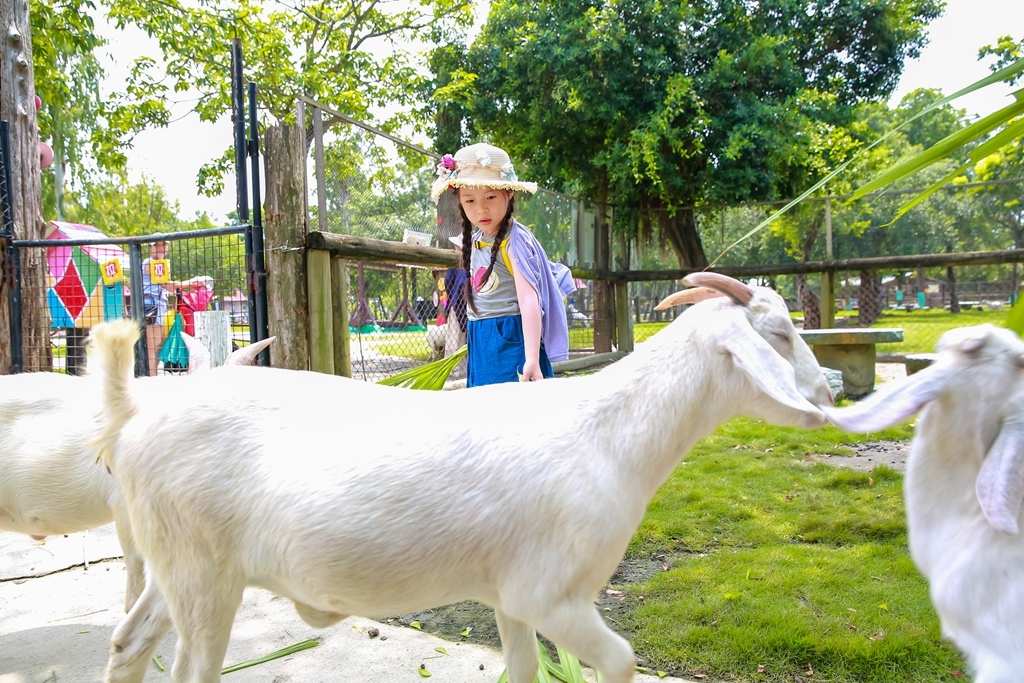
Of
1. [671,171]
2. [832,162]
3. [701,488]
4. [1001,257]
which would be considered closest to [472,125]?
[671,171]

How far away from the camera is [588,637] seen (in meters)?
1.66

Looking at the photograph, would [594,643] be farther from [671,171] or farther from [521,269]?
[671,171]

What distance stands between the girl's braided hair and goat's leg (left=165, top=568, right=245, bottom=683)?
160 centimetres

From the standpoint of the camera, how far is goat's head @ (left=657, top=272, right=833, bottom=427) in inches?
64.5

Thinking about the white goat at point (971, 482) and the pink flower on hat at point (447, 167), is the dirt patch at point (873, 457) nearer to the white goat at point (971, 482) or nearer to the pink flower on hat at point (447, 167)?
the pink flower on hat at point (447, 167)

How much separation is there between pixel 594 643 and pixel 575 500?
12.5 inches

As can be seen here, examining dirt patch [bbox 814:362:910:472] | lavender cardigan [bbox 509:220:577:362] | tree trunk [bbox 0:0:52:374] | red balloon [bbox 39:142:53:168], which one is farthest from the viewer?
red balloon [bbox 39:142:53:168]

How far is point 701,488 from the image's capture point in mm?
4641

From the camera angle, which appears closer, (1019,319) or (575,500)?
(1019,319)

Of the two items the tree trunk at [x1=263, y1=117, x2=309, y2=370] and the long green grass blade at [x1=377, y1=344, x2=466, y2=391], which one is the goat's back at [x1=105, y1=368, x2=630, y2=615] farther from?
the tree trunk at [x1=263, y1=117, x2=309, y2=370]

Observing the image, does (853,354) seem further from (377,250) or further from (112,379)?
(112,379)

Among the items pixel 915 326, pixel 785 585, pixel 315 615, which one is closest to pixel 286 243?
pixel 315 615

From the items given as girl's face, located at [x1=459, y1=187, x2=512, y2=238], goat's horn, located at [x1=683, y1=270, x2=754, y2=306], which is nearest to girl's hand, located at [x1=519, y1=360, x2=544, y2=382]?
girl's face, located at [x1=459, y1=187, x2=512, y2=238]

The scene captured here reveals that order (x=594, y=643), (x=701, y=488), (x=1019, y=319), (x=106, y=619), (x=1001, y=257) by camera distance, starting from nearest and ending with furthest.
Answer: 1. (x=1019, y=319)
2. (x=594, y=643)
3. (x=106, y=619)
4. (x=701, y=488)
5. (x=1001, y=257)
